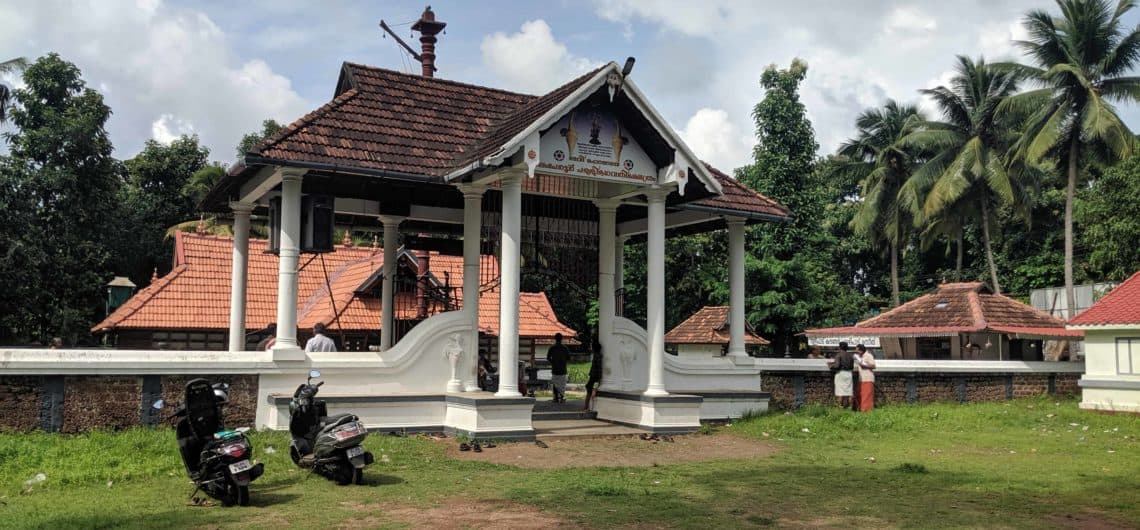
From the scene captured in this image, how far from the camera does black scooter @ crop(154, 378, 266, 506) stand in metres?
8.62

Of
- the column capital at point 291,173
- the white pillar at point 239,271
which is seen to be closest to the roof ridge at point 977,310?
the white pillar at point 239,271

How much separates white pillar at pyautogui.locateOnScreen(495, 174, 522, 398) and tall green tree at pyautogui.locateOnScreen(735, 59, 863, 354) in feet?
A: 69.6

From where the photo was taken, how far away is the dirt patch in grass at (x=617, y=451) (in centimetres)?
1173

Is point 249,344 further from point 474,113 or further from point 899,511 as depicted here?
point 899,511

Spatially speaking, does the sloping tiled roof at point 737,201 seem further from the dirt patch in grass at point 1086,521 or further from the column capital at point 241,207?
the dirt patch in grass at point 1086,521

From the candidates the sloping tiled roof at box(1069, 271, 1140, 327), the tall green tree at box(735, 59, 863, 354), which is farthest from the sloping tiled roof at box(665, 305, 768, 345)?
the sloping tiled roof at box(1069, 271, 1140, 327)

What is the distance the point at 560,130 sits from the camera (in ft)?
44.9

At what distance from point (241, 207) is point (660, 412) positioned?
7.31 meters

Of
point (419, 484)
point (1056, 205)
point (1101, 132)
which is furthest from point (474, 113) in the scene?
point (1056, 205)

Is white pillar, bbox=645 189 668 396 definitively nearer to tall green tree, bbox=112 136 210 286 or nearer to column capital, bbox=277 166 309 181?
column capital, bbox=277 166 309 181

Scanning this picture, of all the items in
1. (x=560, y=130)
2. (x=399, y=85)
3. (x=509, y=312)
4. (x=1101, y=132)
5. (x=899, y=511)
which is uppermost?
(x=1101, y=132)

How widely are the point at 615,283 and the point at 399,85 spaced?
15.5 feet

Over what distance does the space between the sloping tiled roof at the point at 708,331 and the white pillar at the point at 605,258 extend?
51.9 ft

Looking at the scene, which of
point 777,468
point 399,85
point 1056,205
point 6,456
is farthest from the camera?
point 1056,205
